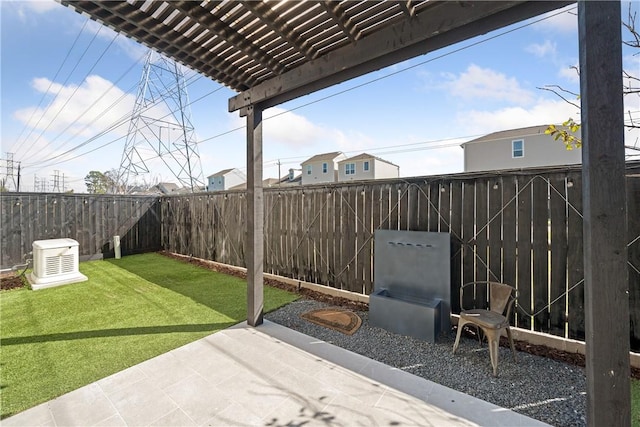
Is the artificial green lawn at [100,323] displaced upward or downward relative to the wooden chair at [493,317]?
downward

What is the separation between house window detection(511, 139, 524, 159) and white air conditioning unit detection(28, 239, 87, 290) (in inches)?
770

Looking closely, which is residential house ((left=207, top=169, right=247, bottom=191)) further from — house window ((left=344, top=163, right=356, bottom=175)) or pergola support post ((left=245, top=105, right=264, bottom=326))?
pergola support post ((left=245, top=105, right=264, bottom=326))

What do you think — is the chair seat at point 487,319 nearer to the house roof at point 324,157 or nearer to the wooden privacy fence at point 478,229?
the wooden privacy fence at point 478,229

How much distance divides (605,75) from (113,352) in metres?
4.14

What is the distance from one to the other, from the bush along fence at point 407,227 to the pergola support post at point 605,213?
1.77 m

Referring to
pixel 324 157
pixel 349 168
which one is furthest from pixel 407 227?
pixel 324 157

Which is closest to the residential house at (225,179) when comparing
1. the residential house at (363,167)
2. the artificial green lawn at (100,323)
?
the residential house at (363,167)

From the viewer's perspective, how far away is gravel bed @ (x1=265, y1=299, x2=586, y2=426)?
6.48ft

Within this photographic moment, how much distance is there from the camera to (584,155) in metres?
1.31

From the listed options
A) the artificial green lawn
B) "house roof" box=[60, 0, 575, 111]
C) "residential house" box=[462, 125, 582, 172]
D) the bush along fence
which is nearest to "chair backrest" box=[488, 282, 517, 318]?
the bush along fence

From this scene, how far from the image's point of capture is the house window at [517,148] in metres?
15.7

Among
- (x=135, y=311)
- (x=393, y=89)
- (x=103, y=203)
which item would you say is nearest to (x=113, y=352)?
(x=135, y=311)

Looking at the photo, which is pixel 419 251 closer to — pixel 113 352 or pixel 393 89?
pixel 113 352

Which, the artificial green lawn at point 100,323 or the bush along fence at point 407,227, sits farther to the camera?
the bush along fence at point 407,227
